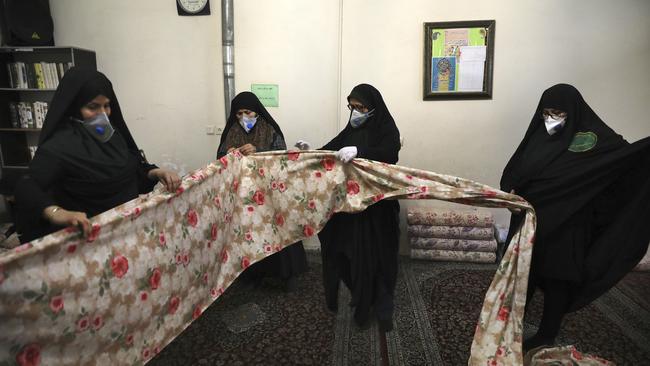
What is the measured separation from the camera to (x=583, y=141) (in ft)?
5.74

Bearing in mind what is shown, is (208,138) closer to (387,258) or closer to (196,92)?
(196,92)

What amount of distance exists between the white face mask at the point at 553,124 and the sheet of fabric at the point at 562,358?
3.33 feet

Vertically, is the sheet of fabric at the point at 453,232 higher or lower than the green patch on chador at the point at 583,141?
lower

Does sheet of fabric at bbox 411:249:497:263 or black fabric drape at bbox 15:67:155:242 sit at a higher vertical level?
black fabric drape at bbox 15:67:155:242

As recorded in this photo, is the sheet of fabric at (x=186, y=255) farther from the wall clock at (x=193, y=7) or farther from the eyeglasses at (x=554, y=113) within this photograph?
the wall clock at (x=193, y=7)

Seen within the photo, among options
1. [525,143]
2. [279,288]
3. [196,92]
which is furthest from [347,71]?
[279,288]

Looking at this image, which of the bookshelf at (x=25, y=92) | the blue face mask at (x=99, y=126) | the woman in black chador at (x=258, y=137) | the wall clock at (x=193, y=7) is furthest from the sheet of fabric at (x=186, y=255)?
the bookshelf at (x=25, y=92)

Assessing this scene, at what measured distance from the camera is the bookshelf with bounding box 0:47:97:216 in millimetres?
3096

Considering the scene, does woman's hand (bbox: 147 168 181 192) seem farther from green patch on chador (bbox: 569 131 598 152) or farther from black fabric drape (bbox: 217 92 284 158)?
green patch on chador (bbox: 569 131 598 152)

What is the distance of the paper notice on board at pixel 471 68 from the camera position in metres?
2.76

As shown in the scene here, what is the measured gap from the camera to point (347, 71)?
2916 millimetres

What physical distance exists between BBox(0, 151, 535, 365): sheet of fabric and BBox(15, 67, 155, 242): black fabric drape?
218 mm

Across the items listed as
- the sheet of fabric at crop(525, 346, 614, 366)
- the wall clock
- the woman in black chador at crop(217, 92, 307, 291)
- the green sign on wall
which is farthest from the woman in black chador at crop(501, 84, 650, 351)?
the wall clock

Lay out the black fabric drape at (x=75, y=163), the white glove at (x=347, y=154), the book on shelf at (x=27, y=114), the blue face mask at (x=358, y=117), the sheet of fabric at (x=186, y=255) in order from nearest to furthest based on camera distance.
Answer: the sheet of fabric at (x=186, y=255) → the black fabric drape at (x=75, y=163) → the white glove at (x=347, y=154) → the blue face mask at (x=358, y=117) → the book on shelf at (x=27, y=114)
